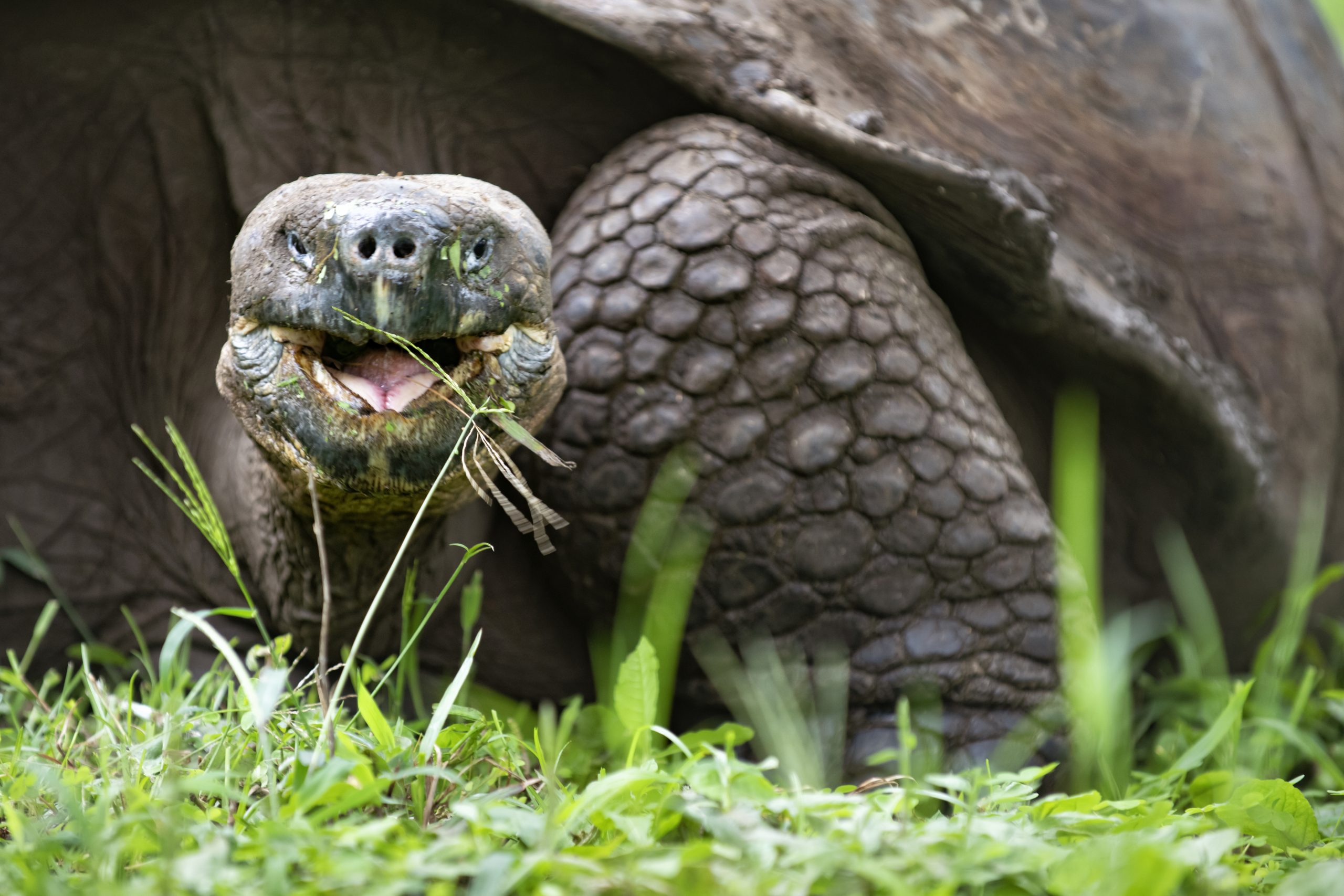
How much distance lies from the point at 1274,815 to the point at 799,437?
899 millimetres

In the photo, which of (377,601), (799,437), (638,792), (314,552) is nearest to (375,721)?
(377,601)

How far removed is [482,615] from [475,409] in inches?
33.7

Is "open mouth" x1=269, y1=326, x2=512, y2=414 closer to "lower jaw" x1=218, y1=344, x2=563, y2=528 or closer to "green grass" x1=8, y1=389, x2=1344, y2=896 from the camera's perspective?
"lower jaw" x1=218, y1=344, x2=563, y2=528

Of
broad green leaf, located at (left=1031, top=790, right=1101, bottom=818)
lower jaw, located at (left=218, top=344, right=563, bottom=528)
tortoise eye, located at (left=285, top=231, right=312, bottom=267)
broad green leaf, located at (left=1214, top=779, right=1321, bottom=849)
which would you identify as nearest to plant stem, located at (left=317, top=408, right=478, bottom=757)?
lower jaw, located at (left=218, top=344, right=563, bottom=528)

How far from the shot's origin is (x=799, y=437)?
2023mm

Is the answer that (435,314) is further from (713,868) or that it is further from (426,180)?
(713,868)

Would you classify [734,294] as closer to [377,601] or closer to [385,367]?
[385,367]

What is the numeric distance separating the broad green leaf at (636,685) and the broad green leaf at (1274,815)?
653 mm

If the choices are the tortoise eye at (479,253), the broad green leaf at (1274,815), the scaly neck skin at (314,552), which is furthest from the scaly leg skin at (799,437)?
the broad green leaf at (1274,815)

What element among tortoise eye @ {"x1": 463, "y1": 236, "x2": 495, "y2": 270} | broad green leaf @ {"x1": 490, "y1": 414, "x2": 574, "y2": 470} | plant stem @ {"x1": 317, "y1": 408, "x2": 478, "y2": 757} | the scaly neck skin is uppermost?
tortoise eye @ {"x1": 463, "y1": 236, "x2": 495, "y2": 270}

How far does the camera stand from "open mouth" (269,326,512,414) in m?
1.48

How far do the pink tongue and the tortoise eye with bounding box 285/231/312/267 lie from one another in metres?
0.13

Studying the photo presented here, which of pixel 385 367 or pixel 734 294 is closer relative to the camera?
pixel 385 367

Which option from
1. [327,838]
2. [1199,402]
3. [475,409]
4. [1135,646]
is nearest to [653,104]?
[475,409]
